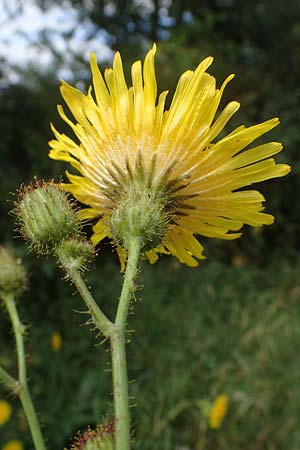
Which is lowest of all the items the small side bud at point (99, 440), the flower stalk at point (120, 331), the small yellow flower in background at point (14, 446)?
the small side bud at point (99, 440)

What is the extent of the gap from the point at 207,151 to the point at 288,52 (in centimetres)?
1024

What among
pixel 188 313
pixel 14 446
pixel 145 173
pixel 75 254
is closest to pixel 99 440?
pixel 75 254

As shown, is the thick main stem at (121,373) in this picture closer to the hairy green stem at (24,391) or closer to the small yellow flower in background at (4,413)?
the hairy green stem at (24,391)

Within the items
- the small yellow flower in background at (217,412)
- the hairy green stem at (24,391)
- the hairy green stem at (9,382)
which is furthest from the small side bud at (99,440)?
the small yellow flower in background at (217,412)

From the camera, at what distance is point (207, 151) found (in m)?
1.36

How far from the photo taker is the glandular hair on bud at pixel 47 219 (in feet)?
4.20

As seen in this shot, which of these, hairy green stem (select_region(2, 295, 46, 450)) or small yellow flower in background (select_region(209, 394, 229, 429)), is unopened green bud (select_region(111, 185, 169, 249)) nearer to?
hairy green stem (select_region(2, 295, 46, 450))

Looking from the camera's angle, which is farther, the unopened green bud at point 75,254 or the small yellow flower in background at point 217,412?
the small yellow flower in background at point 217,412

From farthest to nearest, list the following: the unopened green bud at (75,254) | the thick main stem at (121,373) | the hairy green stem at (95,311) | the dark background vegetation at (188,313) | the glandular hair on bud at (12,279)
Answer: the dark background vegetation at (188,313), the glandular hair on bud at (12,279), the unopened green bud at (75,254), the hairy green stem at (95,311), the thick main stem at (121,373)

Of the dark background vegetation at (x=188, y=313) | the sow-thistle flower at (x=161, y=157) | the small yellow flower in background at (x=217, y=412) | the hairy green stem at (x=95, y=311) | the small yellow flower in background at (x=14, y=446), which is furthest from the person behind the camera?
the dark background vegetation at (x=188, y=313)

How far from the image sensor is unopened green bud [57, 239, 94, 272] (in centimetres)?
120

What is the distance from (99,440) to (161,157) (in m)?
0.64

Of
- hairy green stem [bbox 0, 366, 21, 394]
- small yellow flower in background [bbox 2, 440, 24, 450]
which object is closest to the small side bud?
hairy green stem [bbox 0, 366, 21, 394]

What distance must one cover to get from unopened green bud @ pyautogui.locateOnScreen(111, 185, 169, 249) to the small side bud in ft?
1.23
